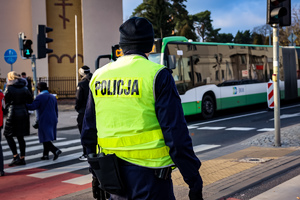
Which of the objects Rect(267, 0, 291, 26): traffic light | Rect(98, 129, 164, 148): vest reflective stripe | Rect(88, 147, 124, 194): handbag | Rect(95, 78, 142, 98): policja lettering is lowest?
Rect(88, 147, 124, 194): handbag

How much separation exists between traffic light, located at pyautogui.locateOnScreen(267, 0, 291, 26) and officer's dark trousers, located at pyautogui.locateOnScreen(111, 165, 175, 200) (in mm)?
6119

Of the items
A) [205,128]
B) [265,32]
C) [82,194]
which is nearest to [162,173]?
[82,194]

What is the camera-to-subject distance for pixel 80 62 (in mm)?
27719

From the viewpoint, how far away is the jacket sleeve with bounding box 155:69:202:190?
238 cm

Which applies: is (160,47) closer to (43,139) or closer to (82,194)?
(43,139)

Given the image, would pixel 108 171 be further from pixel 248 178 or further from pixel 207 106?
pixel 207 106

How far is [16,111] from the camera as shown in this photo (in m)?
8.05

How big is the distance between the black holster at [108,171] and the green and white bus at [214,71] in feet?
33.3

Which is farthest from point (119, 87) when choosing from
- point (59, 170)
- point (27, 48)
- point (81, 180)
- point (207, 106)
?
point (207, 106)

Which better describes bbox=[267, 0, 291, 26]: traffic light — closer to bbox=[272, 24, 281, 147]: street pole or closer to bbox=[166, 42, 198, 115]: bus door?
bbox=[272, 24, 281, 147]: street pole

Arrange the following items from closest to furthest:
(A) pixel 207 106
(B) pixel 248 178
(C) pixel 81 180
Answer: (B) pixel 248 178, (C) pixel 81 180, (A) pixel 207 106

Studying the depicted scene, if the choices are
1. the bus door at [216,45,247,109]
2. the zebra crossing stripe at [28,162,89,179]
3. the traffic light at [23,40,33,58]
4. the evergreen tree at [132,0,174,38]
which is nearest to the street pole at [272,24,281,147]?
the zebra crossing stripe at [28,162,89,179]

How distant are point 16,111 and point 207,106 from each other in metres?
8.98

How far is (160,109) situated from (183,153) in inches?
11.5
